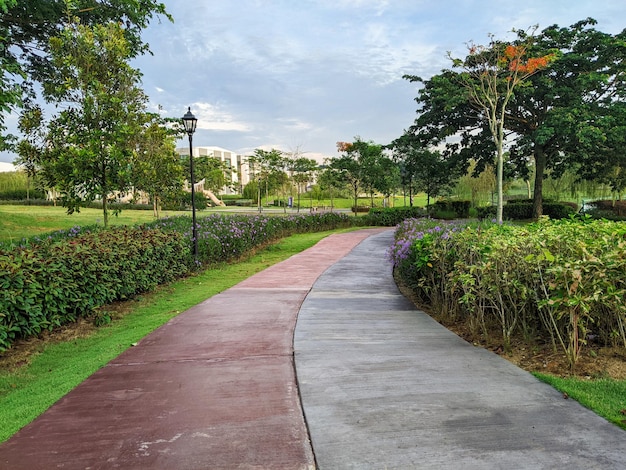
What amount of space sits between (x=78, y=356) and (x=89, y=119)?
6412 mm

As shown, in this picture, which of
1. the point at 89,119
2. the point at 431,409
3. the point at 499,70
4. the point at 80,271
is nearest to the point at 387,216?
the point at 499,70

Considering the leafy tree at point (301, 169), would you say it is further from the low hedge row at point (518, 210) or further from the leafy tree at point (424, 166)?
the low hedge row at point (518, 210)

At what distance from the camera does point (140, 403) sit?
3.05 m

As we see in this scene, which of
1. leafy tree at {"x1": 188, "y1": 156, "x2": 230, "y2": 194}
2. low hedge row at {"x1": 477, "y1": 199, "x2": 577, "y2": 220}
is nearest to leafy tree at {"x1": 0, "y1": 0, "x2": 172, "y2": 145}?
low hedge row at {"x1": 477, "y1": 199, "x2": 577, "y2": 220}

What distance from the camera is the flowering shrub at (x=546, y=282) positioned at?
11.4ft

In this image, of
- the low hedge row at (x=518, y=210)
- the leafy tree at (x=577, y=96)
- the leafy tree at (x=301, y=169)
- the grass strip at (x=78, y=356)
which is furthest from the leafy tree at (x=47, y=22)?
the leafy tree at (x=301, y=169)

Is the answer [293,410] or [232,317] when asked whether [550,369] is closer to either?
[293,410]

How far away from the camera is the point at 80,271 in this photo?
537 cm

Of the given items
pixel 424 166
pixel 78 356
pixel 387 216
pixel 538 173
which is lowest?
pixel 78 356

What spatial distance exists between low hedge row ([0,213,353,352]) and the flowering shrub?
4.25 metres

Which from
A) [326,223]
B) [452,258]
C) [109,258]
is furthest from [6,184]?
[452,258]

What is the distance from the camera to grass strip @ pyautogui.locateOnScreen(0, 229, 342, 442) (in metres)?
3.15

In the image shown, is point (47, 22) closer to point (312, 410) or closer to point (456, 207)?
point (312, 410)

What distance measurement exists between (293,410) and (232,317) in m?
2.76
